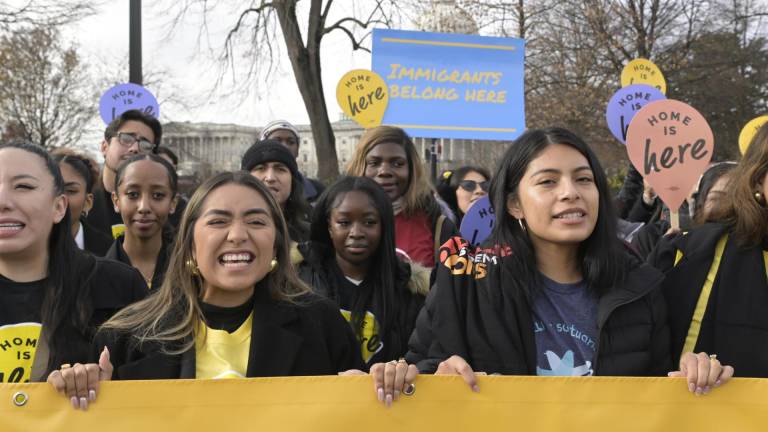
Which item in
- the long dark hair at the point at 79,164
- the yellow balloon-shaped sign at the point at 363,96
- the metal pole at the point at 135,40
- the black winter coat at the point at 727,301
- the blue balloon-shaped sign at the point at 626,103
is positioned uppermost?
the metal pole at the point at 135,40

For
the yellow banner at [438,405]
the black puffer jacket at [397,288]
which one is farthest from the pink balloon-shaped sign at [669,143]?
the yellow banner at [438,405]

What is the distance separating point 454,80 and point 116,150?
10.5 ft

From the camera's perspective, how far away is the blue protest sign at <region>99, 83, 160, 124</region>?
7.66 metres

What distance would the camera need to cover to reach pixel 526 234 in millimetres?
2754

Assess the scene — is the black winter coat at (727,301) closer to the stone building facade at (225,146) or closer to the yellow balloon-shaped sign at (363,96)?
the yellow balloon-shaped sign at (363,96)

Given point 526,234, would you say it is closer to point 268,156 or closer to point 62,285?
point 62,285

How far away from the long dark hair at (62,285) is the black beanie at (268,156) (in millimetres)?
2011

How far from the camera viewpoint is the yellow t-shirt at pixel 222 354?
254cm

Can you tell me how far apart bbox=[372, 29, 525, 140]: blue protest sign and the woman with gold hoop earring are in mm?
4509

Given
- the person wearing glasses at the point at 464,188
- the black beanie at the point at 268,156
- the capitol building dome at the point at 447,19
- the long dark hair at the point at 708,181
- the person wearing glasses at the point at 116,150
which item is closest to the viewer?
the long dark hair at the point at 708,181

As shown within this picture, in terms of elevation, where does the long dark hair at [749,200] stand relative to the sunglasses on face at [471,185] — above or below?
below

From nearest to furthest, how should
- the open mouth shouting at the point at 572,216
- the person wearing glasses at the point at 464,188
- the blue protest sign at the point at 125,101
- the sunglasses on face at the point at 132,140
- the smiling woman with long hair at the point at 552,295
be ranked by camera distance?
the smiling woman with long hair at the point at 552,295 → the open mouth shouting at the point at 572,216 → the sunglasses on face at the point at 132,140 → the person wearing glasses at the point at 464,188 → the blue protest sign at the point at 125,101

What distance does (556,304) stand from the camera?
2.59 meters

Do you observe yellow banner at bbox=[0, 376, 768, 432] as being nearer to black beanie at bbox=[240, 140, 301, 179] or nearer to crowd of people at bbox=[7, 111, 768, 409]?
crowd of people at bbox=[7, 111, 768, 409]
